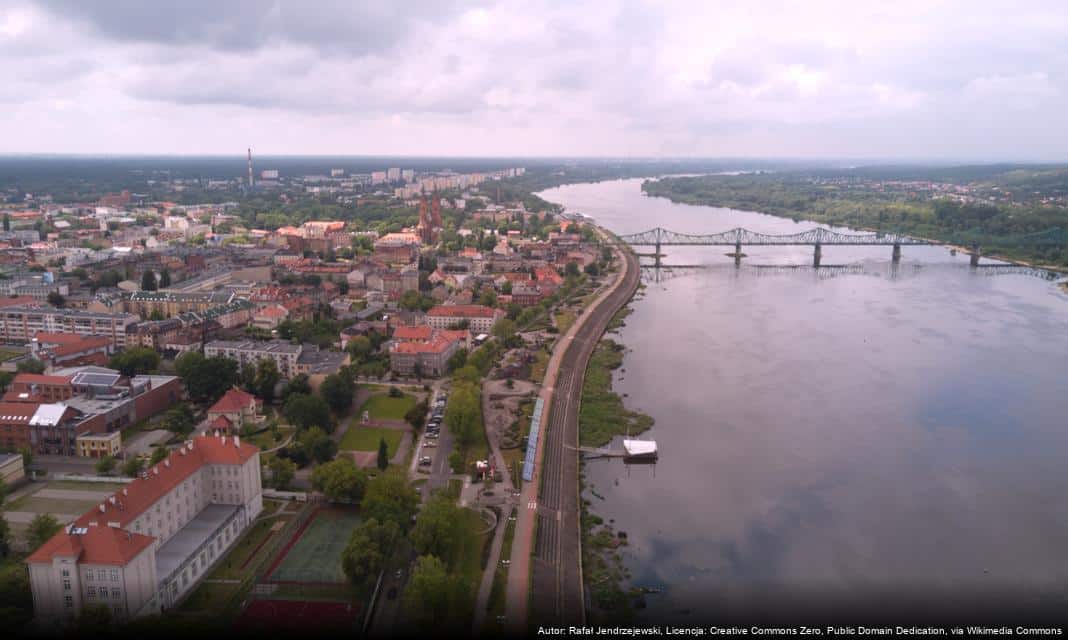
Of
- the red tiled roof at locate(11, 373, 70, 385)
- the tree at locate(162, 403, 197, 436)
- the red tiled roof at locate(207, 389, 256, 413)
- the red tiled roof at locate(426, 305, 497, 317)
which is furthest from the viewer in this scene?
the red tiled roof at locate(426, 305, 497, 317)

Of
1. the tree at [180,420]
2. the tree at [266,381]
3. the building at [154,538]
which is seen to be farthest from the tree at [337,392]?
the building at [154,538]

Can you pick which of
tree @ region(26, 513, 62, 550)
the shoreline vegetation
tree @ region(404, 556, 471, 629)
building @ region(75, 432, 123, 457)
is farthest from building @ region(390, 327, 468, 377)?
the shoreline vegetation

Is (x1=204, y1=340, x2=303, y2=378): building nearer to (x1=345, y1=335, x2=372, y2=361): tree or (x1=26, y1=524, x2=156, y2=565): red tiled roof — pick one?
(x1=345, y1=335, x2=372, y2=361): tree

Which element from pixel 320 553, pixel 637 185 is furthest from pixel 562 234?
pixel 637 185

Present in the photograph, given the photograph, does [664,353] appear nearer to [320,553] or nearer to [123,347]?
[320,553]

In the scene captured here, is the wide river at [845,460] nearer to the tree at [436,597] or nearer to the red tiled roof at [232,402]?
the tree at [436,597]

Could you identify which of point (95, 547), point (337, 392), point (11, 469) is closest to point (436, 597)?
point (95, 547)
